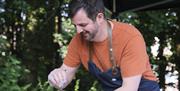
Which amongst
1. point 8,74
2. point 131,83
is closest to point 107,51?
point 131,83

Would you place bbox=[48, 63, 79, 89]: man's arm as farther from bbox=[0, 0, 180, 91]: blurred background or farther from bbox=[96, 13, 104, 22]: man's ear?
bbox=[0, 0, 180, 91]: blurred background

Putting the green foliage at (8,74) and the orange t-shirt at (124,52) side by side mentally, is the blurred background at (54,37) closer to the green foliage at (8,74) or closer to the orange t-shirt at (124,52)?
the green foliage at (8,74)

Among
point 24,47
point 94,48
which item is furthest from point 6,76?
point 24,47

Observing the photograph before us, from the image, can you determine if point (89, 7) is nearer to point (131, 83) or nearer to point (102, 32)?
point (102, 32)

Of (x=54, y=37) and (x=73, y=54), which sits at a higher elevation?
(x=54, y=37)

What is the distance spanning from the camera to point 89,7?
7.34 feet

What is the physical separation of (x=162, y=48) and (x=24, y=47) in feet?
8.07

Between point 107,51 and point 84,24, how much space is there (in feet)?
0.68

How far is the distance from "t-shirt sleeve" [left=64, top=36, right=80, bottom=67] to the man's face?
0.68 ft

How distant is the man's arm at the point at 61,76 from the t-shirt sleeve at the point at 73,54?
Answer: 30mm

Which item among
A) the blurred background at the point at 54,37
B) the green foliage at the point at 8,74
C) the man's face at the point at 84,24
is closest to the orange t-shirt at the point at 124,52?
the man's face at the point at 84,24

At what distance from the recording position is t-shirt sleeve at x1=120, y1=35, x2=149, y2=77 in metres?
2.26

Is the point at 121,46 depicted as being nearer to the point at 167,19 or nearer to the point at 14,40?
→ the point at 167,19

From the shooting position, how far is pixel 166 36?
27.7 ft
